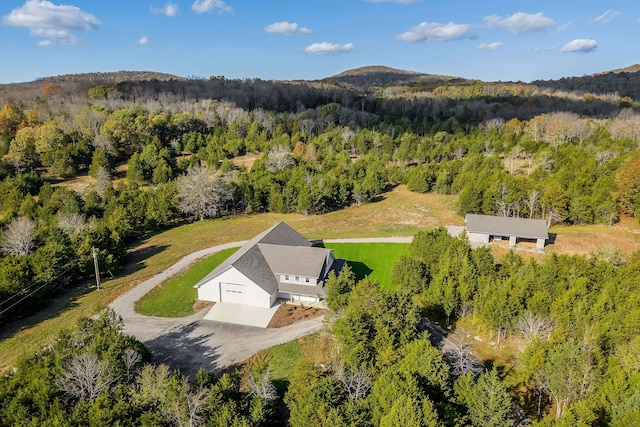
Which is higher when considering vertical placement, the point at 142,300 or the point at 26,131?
the point at 26,131

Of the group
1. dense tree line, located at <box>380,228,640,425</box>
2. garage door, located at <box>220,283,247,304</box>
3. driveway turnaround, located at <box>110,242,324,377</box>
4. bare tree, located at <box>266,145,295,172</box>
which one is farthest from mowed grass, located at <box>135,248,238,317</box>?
bare tree, located at <box>266,145,295,172</box>

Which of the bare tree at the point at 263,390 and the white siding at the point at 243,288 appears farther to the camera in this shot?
the white siding at the point at 243,288

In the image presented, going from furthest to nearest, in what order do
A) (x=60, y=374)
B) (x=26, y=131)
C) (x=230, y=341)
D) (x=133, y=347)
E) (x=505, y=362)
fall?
(x=26, y=131) < (x=230, y=341) < (x=505, y=362) < (x=133, y=347) < (x=60, y=374)

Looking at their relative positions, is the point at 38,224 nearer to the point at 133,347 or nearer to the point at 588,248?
the point at 133,347

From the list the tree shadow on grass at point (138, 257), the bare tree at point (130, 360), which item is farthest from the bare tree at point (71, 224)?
the bare tree at point (130, 360)

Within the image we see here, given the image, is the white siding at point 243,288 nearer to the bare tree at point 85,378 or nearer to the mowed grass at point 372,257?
the mowed grass at point 372,257

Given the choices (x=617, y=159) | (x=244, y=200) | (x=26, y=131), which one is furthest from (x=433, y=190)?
(x=26, y=131)
